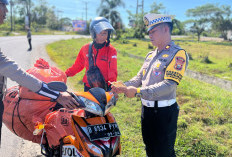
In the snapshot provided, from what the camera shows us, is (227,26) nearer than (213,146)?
No

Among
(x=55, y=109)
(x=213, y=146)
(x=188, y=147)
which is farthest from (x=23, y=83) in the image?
(x=213, y=146)

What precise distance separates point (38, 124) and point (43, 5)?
80.8m

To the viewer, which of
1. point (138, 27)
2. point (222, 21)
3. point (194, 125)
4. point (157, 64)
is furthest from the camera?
point (222, 21)

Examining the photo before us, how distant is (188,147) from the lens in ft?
10.1

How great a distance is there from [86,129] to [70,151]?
0.78ft

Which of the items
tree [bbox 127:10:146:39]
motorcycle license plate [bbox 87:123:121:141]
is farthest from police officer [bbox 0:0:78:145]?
tree [bbox 127:10:146:39]

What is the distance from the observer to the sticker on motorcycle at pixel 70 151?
172 cm

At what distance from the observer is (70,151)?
177cm

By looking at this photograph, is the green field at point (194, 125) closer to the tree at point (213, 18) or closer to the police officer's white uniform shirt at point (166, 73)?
the police officer's white uniform shirt at point (166, 73)

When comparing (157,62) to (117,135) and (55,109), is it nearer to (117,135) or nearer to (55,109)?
(117,135)

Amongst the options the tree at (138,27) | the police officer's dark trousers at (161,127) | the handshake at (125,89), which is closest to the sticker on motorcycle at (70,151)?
the handshake at (125,89)

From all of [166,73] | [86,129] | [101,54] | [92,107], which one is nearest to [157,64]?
[166,73]

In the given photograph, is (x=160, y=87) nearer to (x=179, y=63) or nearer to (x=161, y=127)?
(x=179, y=63)

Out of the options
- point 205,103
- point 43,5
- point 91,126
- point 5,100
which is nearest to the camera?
point 91,126
